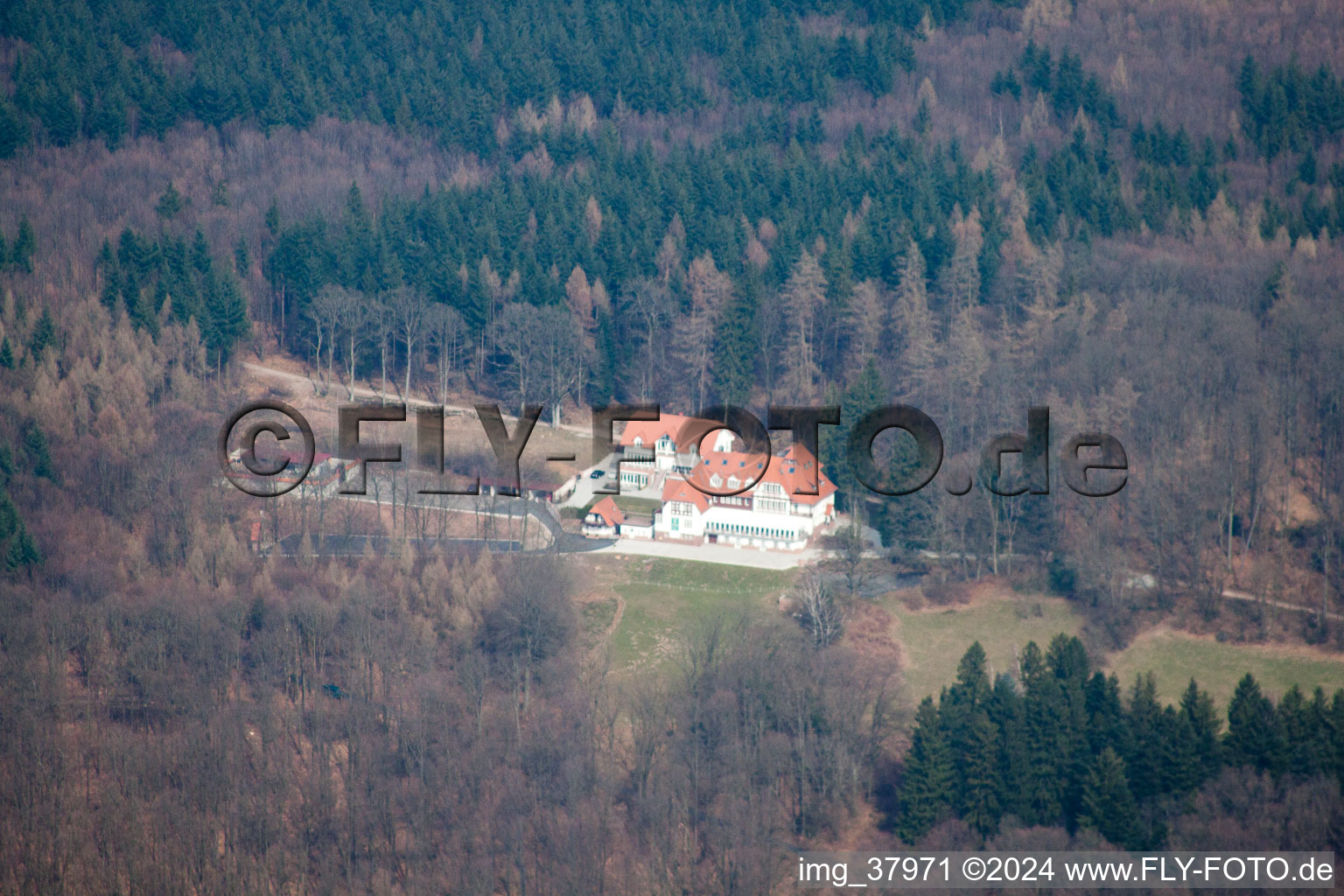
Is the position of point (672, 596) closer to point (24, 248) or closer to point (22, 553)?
point (22, 553)

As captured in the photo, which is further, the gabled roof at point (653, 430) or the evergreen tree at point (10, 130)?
the evergreen tree at point (10, 130)

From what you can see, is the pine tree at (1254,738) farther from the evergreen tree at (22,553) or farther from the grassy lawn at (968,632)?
the evergreen tree at (22,553)

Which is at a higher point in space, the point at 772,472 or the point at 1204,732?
the point at 772,472

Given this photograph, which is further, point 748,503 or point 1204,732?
point 748,503

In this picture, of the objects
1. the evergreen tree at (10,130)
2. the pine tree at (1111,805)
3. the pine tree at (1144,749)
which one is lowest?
the pine tree at (1111,805)

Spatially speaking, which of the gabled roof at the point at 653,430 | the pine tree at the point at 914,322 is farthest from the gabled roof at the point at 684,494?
the pine tree at the point at 914,322

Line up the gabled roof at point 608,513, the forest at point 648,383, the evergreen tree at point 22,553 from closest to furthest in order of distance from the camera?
the forest at point 648,383, the evergreen tree at point 22,553, the gabled roof at point 608,513

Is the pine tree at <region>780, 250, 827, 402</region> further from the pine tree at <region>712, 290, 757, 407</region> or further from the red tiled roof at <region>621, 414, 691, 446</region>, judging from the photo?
the red tiled roof at <region>621, 414, 691, 446</region>

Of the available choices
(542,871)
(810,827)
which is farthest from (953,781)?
(542,871)

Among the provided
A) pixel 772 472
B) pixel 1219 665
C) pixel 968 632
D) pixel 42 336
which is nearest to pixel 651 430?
pixel 772 472
